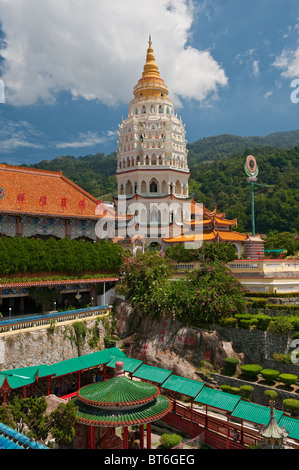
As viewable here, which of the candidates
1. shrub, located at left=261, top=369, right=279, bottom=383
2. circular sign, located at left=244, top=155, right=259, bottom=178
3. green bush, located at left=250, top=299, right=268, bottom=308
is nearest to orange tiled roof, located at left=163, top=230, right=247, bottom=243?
circular sign, located at left=244, top=155, right=259, bottom=178

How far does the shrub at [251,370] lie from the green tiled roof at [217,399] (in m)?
4.76

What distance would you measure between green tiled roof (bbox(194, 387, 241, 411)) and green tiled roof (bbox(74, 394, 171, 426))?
8.51ft

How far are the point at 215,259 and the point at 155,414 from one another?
15577 millimetres

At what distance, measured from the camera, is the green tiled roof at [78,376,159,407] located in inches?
578

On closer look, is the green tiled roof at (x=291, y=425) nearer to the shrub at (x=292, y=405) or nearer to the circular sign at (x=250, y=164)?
the shrub at (x=292, y=405)

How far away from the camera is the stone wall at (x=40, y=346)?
22469 mm

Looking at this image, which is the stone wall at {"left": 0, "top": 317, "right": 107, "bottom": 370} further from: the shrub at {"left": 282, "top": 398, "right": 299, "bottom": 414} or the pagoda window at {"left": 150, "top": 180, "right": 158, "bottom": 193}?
the pagoda window at {"left": 150, "top": 180, "right": 158, "bottom": 193}

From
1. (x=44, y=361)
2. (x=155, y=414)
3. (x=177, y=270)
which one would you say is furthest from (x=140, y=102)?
(x=155, y=414)

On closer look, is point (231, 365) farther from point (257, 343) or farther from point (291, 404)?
point (291, 404)

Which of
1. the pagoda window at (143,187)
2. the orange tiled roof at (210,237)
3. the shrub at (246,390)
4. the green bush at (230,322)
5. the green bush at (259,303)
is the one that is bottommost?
the shrub at (246,390)

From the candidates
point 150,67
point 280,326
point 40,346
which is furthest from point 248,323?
point 150,67

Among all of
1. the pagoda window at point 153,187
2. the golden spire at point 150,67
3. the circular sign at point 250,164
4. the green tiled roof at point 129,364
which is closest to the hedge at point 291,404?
the green tiled roof at point 129,364

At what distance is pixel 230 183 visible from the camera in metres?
131

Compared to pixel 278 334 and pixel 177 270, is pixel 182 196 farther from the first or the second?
pixel 278 334
